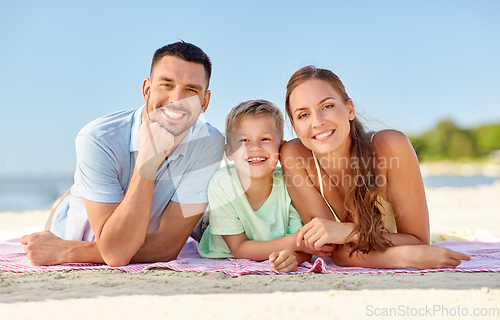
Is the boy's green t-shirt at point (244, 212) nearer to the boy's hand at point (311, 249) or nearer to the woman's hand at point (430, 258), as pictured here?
the boy's hand at point (311, 249)

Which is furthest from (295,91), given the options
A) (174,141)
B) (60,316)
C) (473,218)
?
(473,218)

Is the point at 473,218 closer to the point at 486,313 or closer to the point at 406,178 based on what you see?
the point at 406,178

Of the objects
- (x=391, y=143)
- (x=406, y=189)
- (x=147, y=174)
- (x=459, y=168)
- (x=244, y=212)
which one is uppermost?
(x=459, y=168)

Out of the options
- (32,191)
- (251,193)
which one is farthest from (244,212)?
(32,191)

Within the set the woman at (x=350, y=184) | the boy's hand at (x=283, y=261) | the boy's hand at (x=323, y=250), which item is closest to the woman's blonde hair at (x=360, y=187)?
the woman at (x=350, y=184)

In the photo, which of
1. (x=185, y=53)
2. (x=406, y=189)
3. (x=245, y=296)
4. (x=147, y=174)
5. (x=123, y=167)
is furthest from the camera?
(x=185, y=53)

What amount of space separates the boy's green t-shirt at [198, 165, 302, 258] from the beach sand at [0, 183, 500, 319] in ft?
1.96

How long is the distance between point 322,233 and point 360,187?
0.52m

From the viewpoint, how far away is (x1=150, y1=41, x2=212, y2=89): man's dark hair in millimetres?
2943

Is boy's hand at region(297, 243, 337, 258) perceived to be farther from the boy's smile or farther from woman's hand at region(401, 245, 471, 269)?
the boy's smile

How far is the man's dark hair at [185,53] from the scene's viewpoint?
116 inches

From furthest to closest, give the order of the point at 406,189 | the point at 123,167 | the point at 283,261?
the point at 123,167 < the point at 406,189 < the point at 283,261

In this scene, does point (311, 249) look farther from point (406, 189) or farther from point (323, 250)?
point (406, 189)

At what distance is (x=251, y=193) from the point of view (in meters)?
3.03
